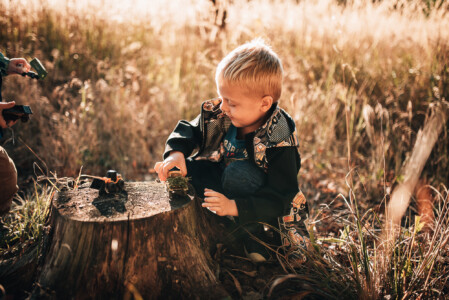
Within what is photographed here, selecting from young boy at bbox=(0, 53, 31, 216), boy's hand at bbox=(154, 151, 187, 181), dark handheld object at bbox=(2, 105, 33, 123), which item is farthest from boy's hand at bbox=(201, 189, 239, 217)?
young boy at bbox=(0, 53, 31, 216)

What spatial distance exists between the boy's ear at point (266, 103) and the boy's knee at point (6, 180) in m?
1.37

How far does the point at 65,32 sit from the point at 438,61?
4.21 m

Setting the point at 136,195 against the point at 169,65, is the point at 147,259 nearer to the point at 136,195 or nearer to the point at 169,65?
the point at 136,195

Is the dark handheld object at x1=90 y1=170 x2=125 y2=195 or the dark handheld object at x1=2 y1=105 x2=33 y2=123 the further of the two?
the dark handheld object at x1=90 y1=170 x2=125 y2=195

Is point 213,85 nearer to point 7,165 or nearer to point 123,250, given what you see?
point 7,165

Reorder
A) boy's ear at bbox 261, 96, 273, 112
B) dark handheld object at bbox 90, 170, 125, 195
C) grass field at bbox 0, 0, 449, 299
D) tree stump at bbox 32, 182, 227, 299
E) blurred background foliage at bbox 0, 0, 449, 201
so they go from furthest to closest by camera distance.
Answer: blurred background foliage at bbox 0, 0, 449, 201
grass field at bbox 0, 0, 449, 299
boy's ear at bbox 261, 96, 273, 112
dark handheld object at bbox 90, 170, 125, 195
tree stump at bbox 32, 182, 227, 299

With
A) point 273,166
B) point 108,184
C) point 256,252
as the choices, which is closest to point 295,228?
point 256,252

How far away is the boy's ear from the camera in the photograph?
1870mm

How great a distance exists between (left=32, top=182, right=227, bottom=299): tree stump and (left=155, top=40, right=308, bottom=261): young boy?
23cm

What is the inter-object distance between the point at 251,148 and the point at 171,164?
0.46 m

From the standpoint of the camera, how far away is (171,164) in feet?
6.51

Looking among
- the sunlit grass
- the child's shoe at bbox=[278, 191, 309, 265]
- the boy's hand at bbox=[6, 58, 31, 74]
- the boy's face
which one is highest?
the boy's hand at bbox=[6, 58, 31, 74]

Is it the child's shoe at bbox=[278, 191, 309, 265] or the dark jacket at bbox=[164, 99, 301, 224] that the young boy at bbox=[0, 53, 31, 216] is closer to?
the dark jacket at bbox=[164, 99, 301, 224]

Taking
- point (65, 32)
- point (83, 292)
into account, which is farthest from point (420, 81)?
point (65, 32)
